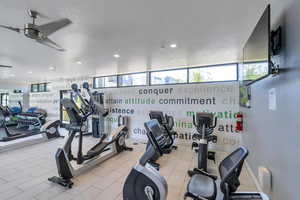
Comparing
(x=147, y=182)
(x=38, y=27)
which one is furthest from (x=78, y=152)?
(x=38, y=27)

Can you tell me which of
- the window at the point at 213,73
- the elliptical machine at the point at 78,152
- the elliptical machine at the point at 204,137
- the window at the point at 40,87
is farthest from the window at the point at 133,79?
the window at the point at 40,87

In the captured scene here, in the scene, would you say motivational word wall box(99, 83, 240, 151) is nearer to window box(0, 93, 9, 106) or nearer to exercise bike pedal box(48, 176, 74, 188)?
exercise bike pedal box(48, 176, 74, 188)

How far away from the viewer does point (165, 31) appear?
2.47 m

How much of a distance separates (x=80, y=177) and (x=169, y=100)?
3217 mm

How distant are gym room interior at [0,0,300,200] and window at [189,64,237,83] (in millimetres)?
30

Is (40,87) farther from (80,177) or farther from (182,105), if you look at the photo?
(182,105)

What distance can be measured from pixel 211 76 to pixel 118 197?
13.5 ft

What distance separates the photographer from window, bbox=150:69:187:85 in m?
4.91

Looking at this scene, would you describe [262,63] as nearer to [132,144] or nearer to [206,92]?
[206,92]

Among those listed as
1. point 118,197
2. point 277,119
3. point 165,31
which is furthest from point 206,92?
point 118,197

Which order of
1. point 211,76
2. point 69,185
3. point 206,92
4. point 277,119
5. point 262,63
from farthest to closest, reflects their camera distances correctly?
1. point 211,76
2. point 206,92
3. point 69,185
4. point 262,63
5. point 277,119

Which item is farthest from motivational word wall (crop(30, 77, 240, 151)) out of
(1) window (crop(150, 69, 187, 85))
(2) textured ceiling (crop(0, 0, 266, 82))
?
(2) textured ceiling (crop(0, 0, 266, 82))

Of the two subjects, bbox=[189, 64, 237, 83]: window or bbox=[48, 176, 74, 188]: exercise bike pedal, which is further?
bbox=[189, 64, 237, 83]: window

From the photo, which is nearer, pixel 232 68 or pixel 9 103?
pixel 232 68
